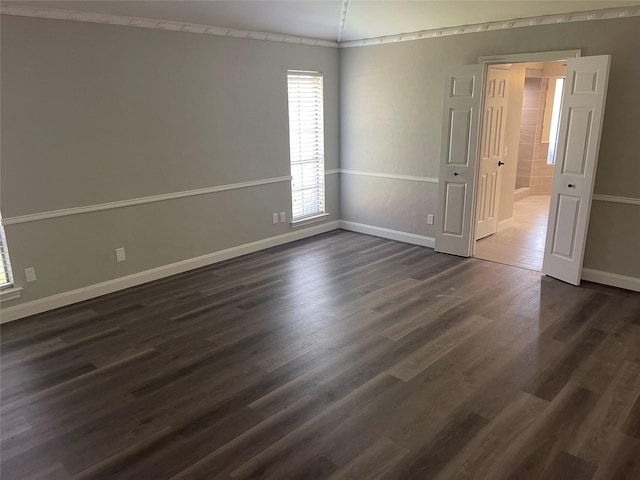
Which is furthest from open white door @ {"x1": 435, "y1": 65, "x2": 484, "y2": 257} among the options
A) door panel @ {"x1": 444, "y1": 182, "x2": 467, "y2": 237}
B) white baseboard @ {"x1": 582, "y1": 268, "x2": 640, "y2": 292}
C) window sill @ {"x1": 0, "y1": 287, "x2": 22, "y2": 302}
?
window sill @ {"x1": 0, "y1": 287, "x2": 22, "y2": 302}

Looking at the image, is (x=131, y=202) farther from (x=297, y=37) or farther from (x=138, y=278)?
(x=297, y=37)

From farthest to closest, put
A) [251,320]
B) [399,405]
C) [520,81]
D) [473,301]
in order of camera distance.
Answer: [520,81] → [473,301] → [251,320] → [399,405]

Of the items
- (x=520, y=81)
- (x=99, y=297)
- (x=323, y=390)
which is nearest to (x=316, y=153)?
(x=520, y=81)

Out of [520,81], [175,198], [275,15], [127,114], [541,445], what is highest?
[275,15]

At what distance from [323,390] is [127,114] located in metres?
3.11

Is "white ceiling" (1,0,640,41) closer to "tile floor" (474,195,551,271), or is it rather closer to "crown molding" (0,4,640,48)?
"crown molding" (0,4,640,48)

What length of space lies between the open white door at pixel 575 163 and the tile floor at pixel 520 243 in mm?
447

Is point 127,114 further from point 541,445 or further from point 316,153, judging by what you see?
point 541,445

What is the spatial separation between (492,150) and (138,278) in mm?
4367

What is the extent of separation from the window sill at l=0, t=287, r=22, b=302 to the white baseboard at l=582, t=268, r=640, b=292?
5161mm

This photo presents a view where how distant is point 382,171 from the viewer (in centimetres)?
613

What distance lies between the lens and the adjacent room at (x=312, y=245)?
2.56 m

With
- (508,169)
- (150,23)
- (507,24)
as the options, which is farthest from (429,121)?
(150,23)

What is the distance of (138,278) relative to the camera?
4.69 meters
